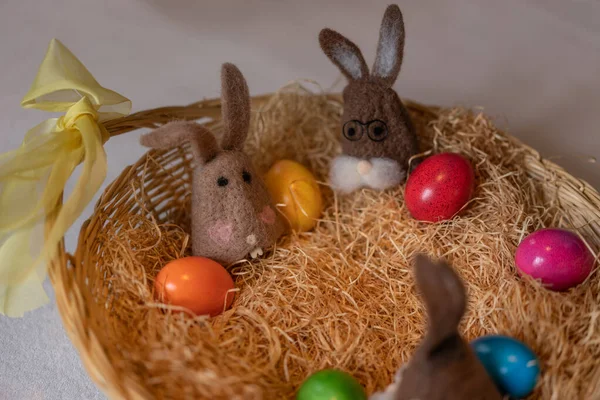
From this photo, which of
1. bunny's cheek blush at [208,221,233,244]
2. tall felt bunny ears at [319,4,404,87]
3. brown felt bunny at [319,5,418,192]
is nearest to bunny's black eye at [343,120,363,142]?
brown felt bunny at [319,5,418,192]

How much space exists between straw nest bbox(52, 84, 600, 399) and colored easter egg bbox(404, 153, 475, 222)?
0.12ft

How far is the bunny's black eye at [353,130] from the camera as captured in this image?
137cm

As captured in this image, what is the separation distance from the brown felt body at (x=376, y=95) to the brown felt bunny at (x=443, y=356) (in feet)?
1.98

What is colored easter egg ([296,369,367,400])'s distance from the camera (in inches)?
36.2

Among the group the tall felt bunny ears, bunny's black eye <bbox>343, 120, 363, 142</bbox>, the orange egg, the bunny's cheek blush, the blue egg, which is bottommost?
the blue egg

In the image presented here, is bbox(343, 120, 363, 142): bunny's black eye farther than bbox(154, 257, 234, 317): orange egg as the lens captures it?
Yes

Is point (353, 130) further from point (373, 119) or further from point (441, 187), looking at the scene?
point (441, 187)

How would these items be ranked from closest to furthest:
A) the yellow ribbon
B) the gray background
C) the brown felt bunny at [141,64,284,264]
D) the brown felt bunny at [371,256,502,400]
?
the brown felt bunny at [371,256,502,400], the yellow ribbon, the brown felt bunny at [141,64,284,264], the gray background

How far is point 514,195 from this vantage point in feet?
4.29

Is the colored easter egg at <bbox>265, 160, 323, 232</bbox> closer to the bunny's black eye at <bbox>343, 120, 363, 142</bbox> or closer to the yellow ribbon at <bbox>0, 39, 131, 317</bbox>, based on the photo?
the bunny's black eye at <bbox>343, 120, 363, 142</bbox>

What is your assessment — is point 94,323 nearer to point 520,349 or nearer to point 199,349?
point 199,349

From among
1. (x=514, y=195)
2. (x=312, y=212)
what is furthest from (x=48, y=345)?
(x=514, y=195)

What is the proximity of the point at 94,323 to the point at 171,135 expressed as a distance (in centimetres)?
42

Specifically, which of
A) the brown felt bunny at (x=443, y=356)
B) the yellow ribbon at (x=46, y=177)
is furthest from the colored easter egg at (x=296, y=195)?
the brown felt bunny at (x=443, y=356)
